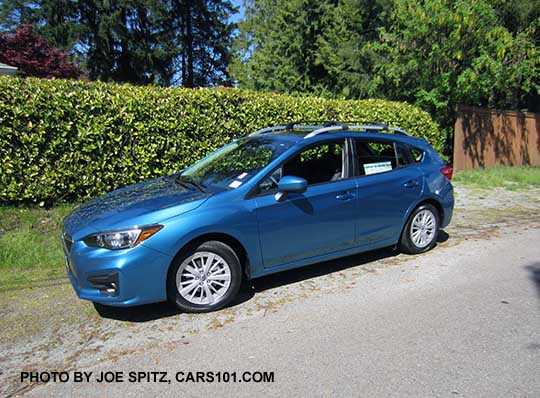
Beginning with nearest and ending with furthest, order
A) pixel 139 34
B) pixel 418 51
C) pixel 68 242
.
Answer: pixel 68 242 → pixel 418 51 → pixel 139 34

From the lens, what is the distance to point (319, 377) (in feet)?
9.16

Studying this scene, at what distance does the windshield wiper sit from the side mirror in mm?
756

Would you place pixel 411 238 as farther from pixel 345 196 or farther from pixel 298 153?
pixel 298 153

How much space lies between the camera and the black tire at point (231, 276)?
3.63 metres

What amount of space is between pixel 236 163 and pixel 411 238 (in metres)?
2.39

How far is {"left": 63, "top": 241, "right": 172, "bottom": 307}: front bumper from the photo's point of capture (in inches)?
134

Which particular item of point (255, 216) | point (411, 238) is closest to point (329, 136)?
point (255, 216)

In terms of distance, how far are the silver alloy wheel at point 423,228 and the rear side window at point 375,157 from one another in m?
0.75

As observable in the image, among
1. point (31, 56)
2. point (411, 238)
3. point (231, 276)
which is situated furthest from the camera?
point (31, 56)

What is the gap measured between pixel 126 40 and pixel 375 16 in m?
17.3

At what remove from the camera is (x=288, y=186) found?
3971 mm

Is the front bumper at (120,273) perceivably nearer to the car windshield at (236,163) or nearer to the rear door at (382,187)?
the car windshield at (236,163)

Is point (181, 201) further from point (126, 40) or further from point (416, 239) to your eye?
point (126, 40)

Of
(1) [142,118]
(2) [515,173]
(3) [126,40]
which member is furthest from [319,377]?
(3) [126,40]
